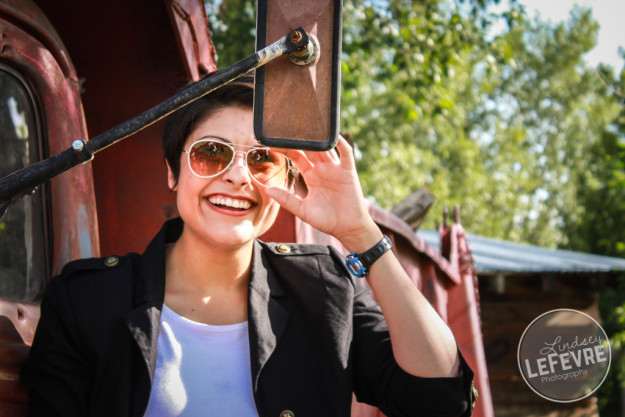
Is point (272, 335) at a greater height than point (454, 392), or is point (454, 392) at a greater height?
point (272, 335)

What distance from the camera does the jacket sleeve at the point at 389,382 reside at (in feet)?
5.43

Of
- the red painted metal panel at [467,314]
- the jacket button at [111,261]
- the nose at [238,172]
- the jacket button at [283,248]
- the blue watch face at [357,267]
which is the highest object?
the nose at [238,172]

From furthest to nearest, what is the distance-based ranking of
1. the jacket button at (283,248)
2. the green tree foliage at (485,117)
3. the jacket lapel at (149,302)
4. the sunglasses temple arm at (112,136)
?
the green tree foliage at (485,117) → the jacket button at (283,248) → the jacket lapel at (149,302) → the sunglasses temple arm at (112,136)

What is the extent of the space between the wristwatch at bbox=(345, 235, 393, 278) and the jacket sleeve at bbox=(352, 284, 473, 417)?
24 centimetres

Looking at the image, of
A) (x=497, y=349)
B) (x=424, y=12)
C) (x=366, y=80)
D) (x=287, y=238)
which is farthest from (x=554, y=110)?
(x=287, y=238)

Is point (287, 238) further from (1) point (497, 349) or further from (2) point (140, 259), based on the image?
(1) point (497, 349)

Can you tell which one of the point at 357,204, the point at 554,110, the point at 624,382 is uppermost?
the point at 554,110

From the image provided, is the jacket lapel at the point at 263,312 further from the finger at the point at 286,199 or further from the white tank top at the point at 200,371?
the finger at the point at 286,199

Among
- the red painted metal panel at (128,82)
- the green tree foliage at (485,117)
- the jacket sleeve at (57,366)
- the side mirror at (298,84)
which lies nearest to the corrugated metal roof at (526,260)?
the green tree foliage at (485,117)

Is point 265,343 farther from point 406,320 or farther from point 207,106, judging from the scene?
point 207,106

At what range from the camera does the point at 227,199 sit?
171 cm

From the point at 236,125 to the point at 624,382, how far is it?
312 inches

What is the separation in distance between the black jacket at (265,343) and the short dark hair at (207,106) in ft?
0.86

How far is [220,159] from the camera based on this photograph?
1729mm
